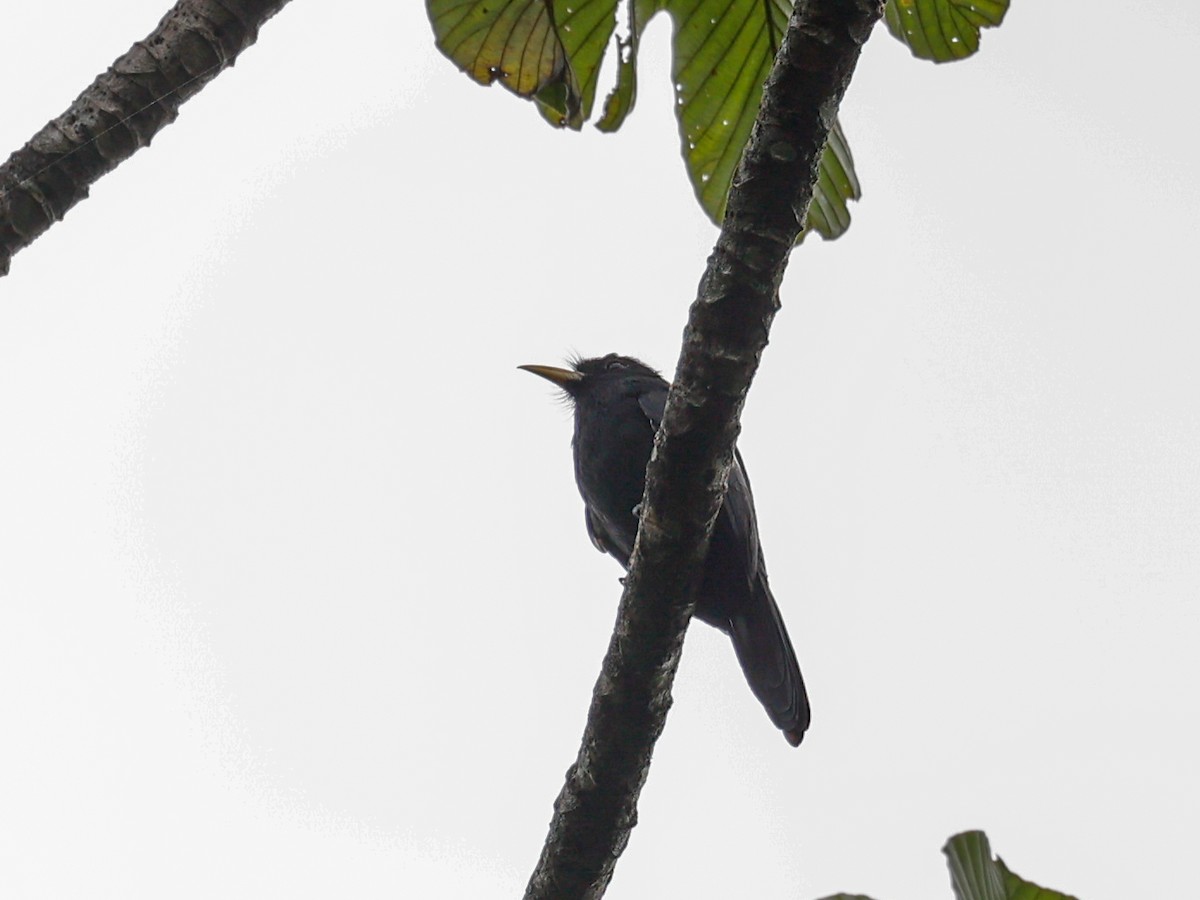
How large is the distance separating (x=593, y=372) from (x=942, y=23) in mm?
1932

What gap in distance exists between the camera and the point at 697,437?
2.35 metres

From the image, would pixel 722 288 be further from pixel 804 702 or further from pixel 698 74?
pixel 804 702

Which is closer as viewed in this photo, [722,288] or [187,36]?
[722,288]

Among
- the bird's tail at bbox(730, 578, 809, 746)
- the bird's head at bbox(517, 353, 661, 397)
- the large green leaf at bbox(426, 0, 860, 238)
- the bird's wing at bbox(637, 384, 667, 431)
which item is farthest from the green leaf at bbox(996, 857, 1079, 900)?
the bird's head at bbox(517, 353, 661, 397)

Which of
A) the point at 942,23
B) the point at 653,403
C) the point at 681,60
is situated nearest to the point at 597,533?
the point at 653,403

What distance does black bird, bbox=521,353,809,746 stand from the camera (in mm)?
3830

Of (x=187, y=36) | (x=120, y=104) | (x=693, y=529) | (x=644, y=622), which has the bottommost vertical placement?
(x=644, y=622)

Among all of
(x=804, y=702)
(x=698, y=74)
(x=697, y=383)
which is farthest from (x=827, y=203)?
(x=697, y=383)

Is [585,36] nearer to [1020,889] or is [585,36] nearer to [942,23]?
[942,23]

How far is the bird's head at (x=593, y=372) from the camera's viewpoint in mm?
4980

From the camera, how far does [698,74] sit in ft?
12.1

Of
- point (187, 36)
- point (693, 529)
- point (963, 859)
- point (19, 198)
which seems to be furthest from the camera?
point (187, 36)

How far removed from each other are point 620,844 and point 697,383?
36.1 inches

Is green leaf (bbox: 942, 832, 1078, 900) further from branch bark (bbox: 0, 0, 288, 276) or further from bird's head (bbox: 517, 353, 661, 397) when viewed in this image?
bird's head (bbox: 517, 353, 661, 397)
